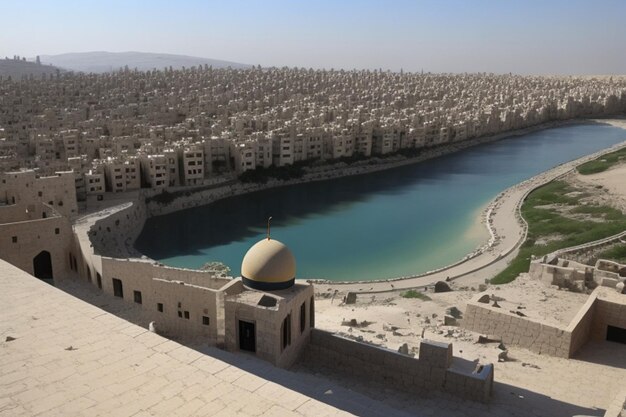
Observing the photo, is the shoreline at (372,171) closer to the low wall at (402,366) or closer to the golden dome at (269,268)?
the low wall at (402,366)

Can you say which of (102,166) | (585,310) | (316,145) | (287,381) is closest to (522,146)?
(316,145)

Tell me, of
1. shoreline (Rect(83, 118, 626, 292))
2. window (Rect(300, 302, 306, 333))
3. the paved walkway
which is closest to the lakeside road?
shoreline (Rect(83, 118, 626, 292))

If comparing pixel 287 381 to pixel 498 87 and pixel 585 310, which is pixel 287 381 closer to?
pixel 585 310

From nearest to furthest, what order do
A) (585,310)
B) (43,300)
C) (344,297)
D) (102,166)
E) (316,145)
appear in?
(43,300), (585,310), (344,297), (102,166), (316,145)

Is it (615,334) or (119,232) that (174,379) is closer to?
(615,334)

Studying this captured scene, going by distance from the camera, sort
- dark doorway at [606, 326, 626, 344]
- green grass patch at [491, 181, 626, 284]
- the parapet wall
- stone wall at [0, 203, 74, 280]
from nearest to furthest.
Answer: dark doorway at [606, 326, 626, 344], stone wall at [0, 203, 74, 280], green grass patch at [491, 181, 626, 284], the parapet wall

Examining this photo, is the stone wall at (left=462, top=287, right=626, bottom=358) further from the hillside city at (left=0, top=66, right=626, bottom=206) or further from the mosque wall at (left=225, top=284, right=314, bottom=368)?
the hillside city at (left=0, top=66, right=626, bottom=206)

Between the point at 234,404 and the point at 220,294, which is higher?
the point at 234,404
